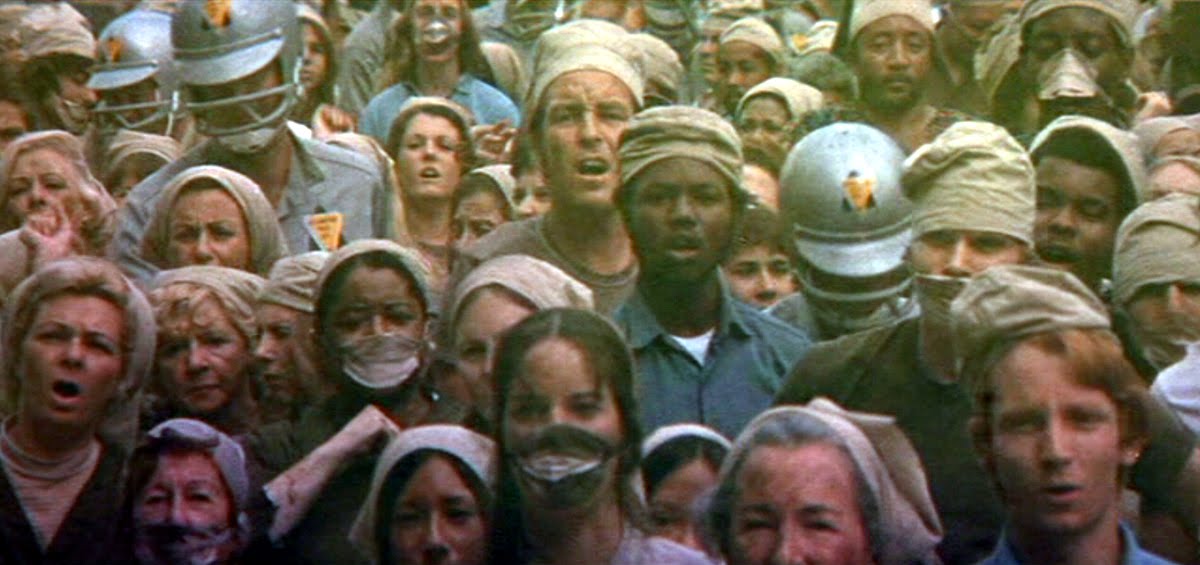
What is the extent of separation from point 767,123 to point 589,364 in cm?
539

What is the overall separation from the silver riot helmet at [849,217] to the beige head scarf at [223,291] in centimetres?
154

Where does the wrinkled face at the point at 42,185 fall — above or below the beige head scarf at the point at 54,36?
above

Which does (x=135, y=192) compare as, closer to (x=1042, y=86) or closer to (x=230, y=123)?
(x=230, y=123)

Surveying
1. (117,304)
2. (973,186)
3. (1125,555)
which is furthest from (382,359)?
(1125,555)

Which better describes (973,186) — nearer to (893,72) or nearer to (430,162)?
(893,72)

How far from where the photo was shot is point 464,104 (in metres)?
13.6

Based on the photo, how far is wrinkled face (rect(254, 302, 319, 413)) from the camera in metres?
9.27

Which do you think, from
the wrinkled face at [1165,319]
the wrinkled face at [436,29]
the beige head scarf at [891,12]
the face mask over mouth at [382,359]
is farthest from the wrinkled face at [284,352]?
the wrinkled face at [436,29]

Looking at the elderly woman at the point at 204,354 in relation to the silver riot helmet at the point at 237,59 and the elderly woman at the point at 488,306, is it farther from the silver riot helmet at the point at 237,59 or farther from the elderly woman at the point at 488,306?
the silver riot helmet at the point at 237,59

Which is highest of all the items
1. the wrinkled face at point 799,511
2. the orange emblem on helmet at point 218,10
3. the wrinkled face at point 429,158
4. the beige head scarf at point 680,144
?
the wrinkled face at point 799,511

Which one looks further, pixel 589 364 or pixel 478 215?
pixel 478 215

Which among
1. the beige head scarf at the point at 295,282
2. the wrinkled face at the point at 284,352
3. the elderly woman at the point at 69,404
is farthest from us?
the beige head scarf at the point at 295,282

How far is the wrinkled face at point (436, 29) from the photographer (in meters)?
13.7

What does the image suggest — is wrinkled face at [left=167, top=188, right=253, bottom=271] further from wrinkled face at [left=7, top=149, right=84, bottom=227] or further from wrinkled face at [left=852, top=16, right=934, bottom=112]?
wrinkled face at [left=852, top=16, right=934, bottom=112]
